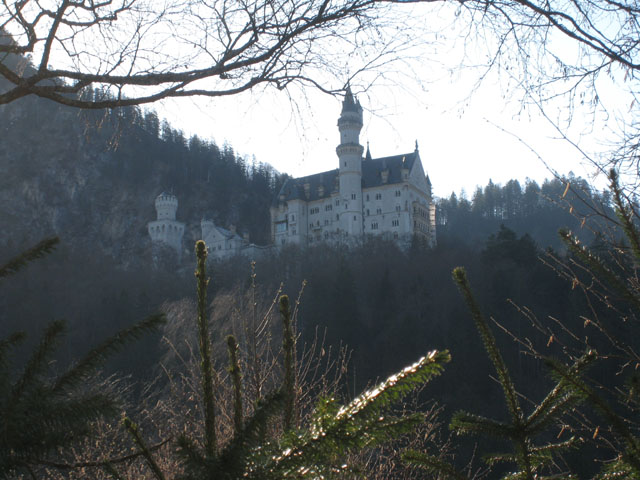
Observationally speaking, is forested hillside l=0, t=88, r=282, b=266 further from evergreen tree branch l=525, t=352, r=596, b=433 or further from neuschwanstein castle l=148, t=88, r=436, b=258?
evergreen tree branch l=525, t=352, r=596, b=433

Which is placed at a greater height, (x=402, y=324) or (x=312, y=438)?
(x=312, y=438)

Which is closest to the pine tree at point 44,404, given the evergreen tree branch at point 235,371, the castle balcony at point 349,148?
the evergreen tree branch at point 235,371

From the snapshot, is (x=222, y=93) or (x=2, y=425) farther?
(x=222, y=93)

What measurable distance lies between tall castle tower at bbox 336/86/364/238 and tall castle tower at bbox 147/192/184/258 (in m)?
23.4

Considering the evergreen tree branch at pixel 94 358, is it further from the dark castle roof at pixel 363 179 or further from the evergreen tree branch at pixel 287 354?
the dark castle roof at pixel 363 179

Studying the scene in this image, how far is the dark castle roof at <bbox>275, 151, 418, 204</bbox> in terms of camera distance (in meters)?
63.1

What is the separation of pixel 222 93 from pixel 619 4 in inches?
101

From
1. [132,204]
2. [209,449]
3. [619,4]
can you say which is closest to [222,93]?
[619,4]

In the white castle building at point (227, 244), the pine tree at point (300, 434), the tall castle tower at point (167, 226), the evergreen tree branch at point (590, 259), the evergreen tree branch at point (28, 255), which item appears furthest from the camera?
the tall castle tower at point (167, 226)

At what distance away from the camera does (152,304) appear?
3709 centimetres

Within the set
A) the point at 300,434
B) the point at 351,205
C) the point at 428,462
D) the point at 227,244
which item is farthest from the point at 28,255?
the point at 227,244

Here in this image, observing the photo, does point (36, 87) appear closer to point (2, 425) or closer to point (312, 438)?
point (2, 425)

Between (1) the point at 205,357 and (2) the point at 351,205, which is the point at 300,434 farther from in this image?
(2) the point at 351,205

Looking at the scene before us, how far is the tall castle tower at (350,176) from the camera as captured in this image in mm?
60469
